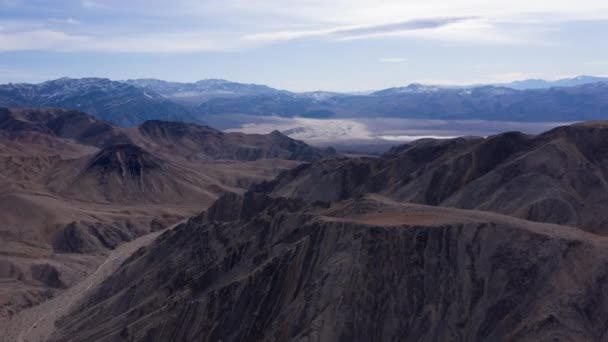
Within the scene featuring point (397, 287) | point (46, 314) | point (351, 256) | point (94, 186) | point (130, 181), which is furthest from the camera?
point (130, 181)

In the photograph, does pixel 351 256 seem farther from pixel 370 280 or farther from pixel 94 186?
pixel 94 186

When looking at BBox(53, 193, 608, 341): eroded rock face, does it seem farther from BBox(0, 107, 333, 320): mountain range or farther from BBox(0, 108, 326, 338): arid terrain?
BBox(0, 107, 333, 320): mountain range

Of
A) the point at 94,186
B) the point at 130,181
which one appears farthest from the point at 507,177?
the point at 94,186

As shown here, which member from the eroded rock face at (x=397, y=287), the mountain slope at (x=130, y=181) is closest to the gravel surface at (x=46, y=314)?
the eroded rock face at (x=397, y=287)

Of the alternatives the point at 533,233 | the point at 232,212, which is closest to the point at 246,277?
the point at 533,233

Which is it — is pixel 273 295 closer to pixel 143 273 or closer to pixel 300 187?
pixel 143 273

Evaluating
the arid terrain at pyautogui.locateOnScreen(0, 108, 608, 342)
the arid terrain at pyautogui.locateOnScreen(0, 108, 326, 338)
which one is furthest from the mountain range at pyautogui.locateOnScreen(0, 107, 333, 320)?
the arid terrain at pyautogui.locateOnScreen(0, 108, 608, 342)

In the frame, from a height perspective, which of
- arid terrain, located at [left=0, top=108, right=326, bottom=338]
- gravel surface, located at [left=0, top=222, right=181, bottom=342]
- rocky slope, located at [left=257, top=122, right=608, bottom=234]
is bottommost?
gravel surface, located at [left=0, top=222, right=181, bottom=342]
